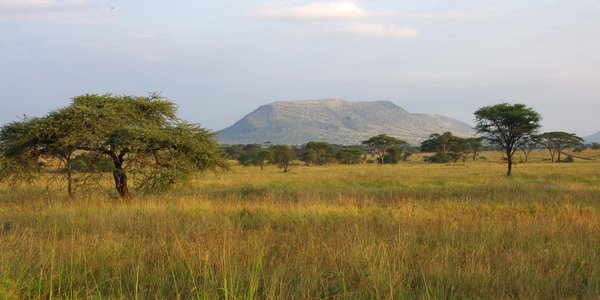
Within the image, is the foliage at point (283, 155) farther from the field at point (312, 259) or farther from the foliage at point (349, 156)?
the field at point (312, 259)

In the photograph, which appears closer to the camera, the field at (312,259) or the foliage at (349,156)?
the field at (312,259)

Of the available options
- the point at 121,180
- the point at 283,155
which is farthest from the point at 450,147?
the point at 121,180

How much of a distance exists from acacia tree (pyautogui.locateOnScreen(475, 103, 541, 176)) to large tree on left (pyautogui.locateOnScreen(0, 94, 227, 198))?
1122 inches

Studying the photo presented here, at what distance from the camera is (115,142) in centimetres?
1327

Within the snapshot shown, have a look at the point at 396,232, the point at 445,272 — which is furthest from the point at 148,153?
the point at 445,272

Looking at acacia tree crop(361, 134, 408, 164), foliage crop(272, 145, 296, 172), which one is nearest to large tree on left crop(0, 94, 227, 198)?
foliage crop(272, 145, 296, 172)

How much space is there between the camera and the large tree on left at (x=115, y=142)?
12.7 meters

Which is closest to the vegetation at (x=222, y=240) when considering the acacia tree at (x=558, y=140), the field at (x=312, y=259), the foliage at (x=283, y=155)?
the field at (x=312, y=259)

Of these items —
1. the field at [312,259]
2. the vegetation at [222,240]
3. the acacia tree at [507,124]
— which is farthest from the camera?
the acacia tree at [507,124]

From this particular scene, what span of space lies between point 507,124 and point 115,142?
32.2 metres

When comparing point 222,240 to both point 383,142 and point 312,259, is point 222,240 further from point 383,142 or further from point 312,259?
point 383,142

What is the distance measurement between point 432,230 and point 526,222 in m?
1.99

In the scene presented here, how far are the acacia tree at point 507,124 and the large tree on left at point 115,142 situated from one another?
28.5 meters

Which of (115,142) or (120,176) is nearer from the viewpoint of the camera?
(115,142)
